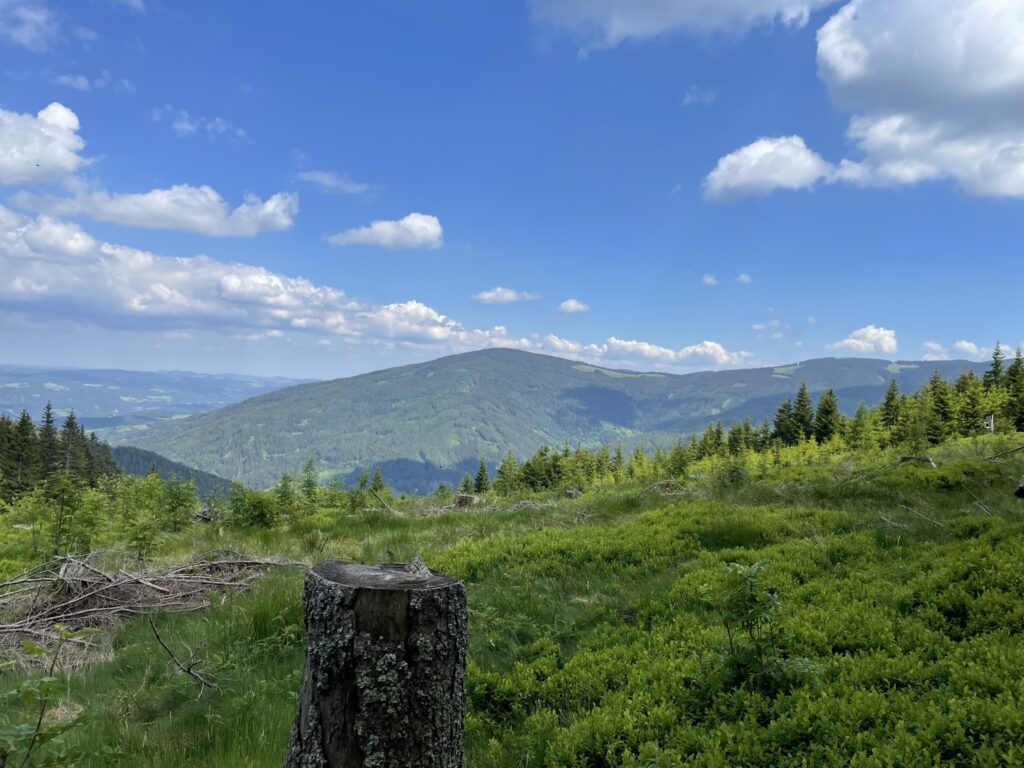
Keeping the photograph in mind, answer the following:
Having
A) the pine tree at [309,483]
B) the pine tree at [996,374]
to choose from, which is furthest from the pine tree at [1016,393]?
the pine tree at [309,483]

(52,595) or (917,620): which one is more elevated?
(917,620)

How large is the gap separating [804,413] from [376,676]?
7449 cm

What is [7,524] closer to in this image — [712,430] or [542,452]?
[542,452]

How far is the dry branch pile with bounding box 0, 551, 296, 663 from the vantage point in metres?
7.42

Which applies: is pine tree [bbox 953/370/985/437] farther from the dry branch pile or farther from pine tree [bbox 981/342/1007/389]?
the dry branch pile

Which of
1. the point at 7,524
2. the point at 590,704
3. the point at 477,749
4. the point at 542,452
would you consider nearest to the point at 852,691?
the point at 590,704

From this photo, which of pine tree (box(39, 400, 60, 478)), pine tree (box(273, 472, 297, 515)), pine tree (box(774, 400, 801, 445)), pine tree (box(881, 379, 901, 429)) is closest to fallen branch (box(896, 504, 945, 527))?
pine tree (box(273, 472, 297, 515))

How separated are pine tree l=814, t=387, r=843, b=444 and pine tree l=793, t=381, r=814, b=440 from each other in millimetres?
910

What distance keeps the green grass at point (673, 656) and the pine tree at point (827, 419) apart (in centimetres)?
5945

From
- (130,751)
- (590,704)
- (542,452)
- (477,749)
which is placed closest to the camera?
(130,751)

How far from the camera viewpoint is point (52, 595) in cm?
808

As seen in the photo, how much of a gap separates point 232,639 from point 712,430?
8199cm

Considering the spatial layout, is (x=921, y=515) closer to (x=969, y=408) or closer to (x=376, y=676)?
(x=376, y=676)

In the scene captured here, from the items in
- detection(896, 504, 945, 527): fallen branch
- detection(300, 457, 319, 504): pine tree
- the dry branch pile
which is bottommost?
detection(300, 457, 319, 504): pine tree
